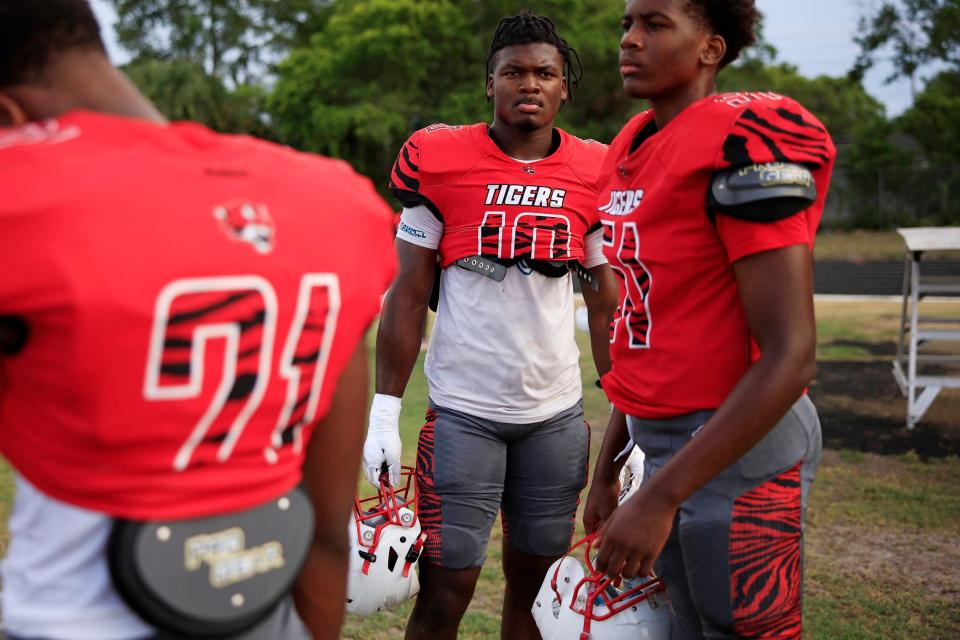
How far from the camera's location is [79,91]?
54.1 inches

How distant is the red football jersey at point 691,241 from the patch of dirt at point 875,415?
5.51 m

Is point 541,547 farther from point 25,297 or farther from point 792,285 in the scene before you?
point 25,297

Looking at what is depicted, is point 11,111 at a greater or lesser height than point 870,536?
greater

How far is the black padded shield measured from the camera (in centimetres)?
127

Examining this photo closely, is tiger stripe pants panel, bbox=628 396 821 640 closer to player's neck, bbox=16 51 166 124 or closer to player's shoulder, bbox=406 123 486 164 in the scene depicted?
player's neck, bbox=16 51 166 124

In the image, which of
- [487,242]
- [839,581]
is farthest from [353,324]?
[839,581]

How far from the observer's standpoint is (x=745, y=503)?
82.5 inches

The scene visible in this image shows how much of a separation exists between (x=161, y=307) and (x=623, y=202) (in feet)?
4.33

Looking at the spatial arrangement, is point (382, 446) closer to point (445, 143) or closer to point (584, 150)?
point (445, 143)

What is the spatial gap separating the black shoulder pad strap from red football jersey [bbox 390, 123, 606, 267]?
1.45 m

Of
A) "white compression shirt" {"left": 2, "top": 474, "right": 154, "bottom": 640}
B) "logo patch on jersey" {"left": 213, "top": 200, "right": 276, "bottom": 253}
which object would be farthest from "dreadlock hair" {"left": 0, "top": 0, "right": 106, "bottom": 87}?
"white compression shirt" {"left": 2, "top": 474, "right": 154, "bottom": 640}

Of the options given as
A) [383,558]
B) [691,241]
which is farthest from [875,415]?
[691,241]

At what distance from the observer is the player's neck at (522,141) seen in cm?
350

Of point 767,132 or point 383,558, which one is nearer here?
point 767,132
